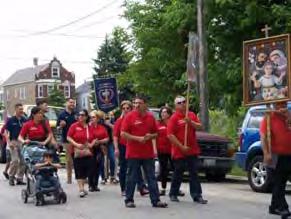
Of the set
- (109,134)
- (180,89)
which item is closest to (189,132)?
(109,134)

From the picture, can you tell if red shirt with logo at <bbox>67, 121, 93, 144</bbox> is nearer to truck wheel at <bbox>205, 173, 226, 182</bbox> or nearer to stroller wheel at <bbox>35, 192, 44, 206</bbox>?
stroller wheel at <bbox>35, 192, 44, 206</bbox>

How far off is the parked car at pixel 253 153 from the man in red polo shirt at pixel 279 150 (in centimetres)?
383

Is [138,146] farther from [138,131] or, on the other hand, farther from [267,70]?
[267,70]

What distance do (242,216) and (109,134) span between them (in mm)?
6092

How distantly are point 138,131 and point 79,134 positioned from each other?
98.9 inches

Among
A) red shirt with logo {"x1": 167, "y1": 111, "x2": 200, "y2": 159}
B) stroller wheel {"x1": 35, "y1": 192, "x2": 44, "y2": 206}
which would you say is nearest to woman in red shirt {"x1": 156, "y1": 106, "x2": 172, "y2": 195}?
red shirt with logo {"x1": 167, "y1": 111, "x2": 200, "y2": 159}

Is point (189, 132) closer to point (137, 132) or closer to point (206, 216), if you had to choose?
point (137, 132)

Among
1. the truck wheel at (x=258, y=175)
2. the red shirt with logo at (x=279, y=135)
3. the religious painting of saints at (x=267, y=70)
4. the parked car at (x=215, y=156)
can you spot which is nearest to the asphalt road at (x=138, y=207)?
the truck wheel at (x=258, y=175)

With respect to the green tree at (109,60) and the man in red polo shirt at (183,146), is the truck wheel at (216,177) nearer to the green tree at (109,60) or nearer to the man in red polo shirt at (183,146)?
the man in red polo shirt at (183,146)

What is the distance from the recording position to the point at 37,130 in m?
13.8

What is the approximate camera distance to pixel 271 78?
36.2 feet

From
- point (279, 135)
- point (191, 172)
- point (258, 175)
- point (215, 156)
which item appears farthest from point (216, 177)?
point (279, 135)

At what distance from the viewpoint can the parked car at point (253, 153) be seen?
14.2m

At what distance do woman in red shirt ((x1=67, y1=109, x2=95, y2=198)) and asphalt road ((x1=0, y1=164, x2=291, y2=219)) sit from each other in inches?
16.7
